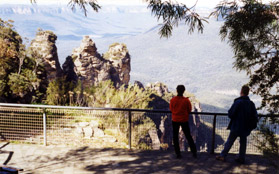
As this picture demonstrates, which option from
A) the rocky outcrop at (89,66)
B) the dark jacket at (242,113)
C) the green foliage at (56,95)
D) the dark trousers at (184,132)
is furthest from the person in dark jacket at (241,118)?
the rocky outcrop at (89,66)

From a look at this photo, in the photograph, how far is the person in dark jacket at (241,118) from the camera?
19.3ft

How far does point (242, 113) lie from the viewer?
5902 millimetres

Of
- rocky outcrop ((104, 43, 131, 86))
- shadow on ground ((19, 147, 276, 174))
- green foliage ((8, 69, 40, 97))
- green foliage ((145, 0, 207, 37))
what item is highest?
rocky outcrop ((104, 43, 131, 86))

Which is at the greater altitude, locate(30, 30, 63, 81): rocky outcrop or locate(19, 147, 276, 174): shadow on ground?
locate(30, 30, 63, 81): rocky outcrop

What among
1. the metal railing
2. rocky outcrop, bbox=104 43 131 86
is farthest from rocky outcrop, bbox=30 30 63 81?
rocky outcrop, bbox=104 43 131 86

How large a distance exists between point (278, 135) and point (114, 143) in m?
4.15

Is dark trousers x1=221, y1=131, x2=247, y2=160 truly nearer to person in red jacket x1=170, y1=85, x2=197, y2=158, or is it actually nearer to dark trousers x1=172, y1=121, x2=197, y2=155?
dark trousers x1=172, y1=121, x2=197, y2=155

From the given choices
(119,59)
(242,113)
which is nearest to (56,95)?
(242,113)

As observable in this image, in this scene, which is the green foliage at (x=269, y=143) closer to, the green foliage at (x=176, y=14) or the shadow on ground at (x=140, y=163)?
the shadow on ground at (x=140, y=163)

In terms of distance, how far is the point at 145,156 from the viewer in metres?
6.62

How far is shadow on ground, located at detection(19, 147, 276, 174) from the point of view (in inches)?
230

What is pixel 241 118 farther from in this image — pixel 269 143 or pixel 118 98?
pixel 118 98

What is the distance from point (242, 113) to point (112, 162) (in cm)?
291

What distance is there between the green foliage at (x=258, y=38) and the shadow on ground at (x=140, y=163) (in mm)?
1356
